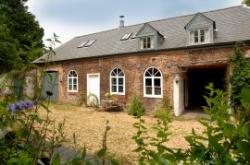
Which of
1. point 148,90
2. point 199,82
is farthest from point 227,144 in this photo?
point 199,82

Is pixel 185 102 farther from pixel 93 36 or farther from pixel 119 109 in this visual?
pixel 93 36

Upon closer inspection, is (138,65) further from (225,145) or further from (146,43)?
(225,145)

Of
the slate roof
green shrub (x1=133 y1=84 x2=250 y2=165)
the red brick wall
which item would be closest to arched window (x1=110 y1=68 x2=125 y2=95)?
the red brick wall

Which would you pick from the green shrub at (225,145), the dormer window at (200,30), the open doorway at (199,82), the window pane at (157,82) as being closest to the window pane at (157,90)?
the window pane at (157,82)

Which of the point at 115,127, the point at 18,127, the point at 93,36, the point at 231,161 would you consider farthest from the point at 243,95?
the point at 93,36

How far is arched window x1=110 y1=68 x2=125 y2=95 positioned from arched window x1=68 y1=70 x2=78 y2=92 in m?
3.71

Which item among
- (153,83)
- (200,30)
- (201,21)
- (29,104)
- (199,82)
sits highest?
(201,21)

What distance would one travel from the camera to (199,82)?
74.9 feet

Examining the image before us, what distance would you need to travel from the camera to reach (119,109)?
21.4 meters

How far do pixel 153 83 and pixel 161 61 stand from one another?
142 centimetres

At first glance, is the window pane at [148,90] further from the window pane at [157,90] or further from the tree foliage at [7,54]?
the tree foliage at [7,54]

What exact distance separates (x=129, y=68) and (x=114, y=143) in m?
11.1

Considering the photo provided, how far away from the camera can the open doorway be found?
849 inches

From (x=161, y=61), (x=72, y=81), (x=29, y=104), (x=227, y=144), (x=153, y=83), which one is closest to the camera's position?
(x=227, y=144)
